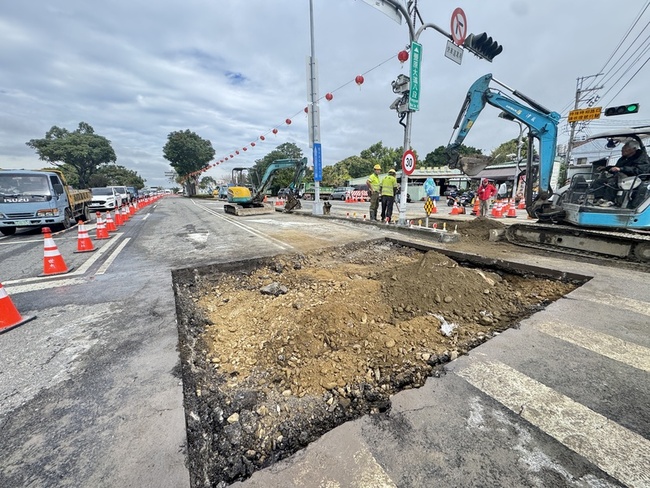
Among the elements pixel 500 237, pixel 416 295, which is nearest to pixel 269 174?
pixel 500 237

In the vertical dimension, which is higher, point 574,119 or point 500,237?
point 574,119

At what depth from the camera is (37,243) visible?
25.9 feet

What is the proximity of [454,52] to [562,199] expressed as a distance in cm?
481

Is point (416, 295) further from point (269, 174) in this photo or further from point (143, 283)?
point (269, 174)

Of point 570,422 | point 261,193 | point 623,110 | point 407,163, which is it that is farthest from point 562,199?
point 261,193

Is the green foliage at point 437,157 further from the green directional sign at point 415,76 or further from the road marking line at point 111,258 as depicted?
the road marking line at point 111,258

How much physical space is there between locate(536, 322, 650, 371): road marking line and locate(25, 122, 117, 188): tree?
63.8m

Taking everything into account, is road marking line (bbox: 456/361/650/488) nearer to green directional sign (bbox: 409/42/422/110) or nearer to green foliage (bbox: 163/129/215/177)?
green directional sign (bbox: 409/42/422/110)

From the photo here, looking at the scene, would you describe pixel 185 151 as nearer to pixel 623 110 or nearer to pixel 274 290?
pixel 274 290

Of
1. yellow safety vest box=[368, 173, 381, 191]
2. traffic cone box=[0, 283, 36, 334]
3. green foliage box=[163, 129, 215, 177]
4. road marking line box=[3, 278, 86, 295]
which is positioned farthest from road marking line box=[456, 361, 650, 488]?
green foliage box=[163, 129, 215, 177]

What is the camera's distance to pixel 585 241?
598cm

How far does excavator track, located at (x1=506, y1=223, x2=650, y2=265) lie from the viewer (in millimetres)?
5301

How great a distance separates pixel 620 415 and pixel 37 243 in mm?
11950

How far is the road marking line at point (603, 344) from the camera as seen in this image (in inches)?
96.8
